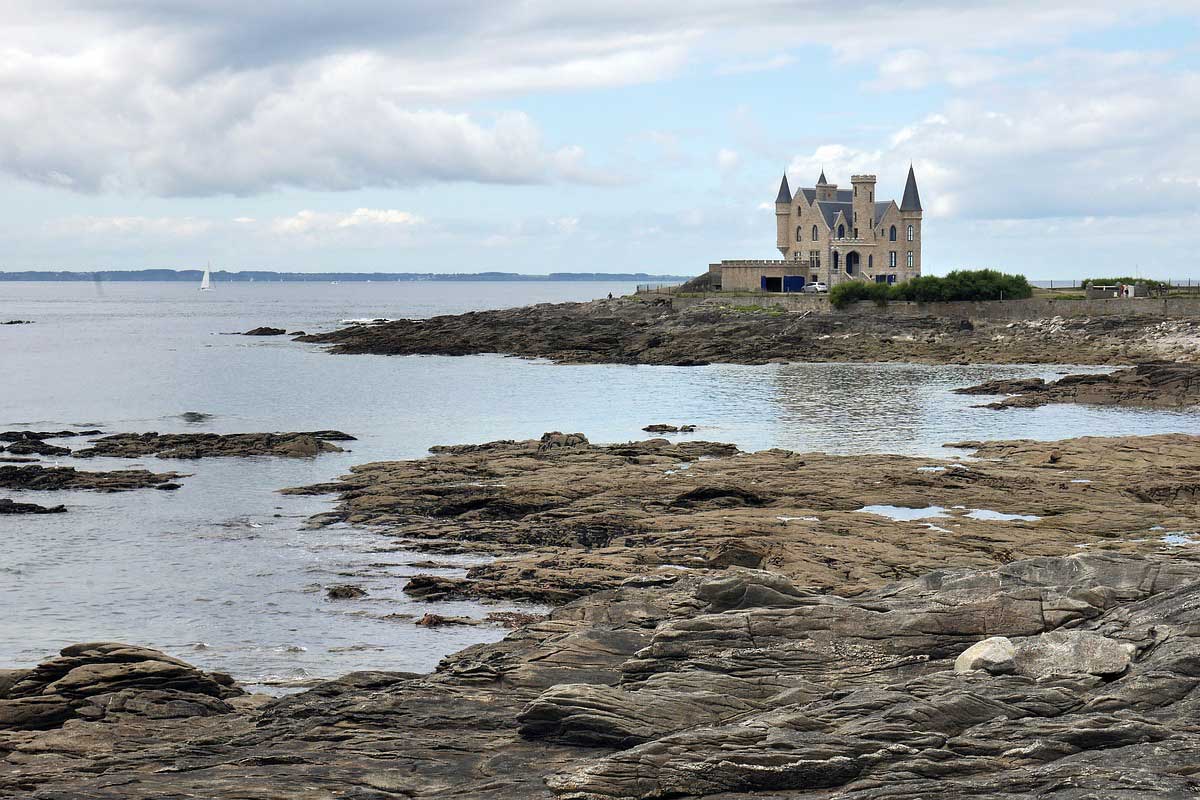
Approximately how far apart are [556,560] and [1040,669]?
1392 cm

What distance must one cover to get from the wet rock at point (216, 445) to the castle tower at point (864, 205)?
272 ft

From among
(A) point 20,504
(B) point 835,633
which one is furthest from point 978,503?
(A) point 20,504

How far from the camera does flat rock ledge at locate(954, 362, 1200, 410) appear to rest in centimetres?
6041

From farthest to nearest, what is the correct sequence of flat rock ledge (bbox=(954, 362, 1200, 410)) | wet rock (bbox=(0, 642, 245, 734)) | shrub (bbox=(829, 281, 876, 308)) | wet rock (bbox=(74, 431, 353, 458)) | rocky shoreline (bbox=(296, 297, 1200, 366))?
shrub (bbox=(829, 281, 876, 308)) < rocky shoreline (bbox=(296, 297, 1200, 366)) < flat rock ledge (bbox=(954, 362, 1200, 410)) < wet rock (bbox=(74, 431, 353, 458)) < wet rock (bbox=(0, 642, 245, 734))

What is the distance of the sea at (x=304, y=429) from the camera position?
23.6 meters

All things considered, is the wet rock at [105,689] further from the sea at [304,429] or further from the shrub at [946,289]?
the shrub at [946,289]

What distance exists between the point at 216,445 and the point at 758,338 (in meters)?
56.8

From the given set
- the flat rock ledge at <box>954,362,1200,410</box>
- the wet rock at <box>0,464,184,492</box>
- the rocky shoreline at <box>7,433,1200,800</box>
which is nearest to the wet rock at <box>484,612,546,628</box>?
the rocky shoreline at <box>7,433,1200,800</box>

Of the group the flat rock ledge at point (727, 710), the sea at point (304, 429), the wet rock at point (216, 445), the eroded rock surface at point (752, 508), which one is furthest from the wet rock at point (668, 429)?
the flat rock ledge at point (727, 710)

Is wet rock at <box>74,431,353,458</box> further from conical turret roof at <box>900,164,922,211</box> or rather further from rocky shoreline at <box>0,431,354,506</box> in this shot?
conical turret roof at <box>900,164,922,211</box>

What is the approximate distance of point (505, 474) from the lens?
129ft

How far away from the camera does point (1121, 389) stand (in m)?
62.5

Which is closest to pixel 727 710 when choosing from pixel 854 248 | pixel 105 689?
pixel 105 689

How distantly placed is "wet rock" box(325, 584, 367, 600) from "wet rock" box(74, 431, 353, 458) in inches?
823
